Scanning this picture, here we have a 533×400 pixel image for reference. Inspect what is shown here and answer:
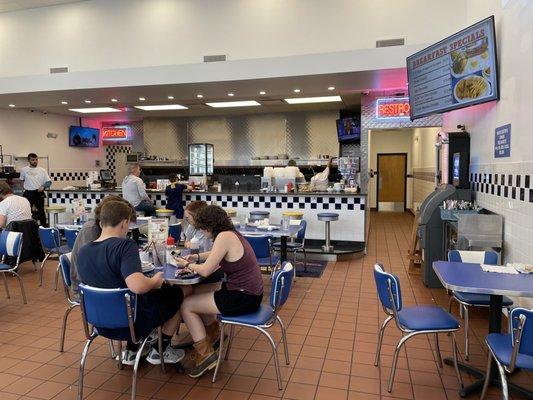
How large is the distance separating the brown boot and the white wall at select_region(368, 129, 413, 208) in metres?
11.9

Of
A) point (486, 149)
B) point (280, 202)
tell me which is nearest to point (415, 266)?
point (486, 149)

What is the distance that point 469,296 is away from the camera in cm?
346

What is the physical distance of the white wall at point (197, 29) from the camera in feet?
23.7

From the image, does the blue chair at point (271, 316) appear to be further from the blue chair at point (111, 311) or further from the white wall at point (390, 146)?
the white wall at point (390, 146)

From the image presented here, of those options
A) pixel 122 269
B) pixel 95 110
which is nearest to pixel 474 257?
pixel 122 269

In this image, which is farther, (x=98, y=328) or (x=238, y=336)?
(x=238, y=336)

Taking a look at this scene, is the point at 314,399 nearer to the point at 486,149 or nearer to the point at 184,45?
the point at 486,149

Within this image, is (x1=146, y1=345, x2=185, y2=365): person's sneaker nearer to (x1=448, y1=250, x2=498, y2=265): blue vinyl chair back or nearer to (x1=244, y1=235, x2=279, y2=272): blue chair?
(x1=244, y1=235, x2=279, y2=272): blue chair

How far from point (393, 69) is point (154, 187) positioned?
222 inches

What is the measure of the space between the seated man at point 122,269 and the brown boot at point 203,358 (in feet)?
1.09

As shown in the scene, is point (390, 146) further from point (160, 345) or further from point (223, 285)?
point (160, 345)

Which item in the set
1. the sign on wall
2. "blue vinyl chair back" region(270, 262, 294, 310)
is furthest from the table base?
the sign on wall

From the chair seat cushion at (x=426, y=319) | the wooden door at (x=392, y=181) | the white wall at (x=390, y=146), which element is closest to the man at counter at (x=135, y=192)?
the chair seat cushion at (x=426, y=319)

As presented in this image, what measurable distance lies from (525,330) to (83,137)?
1316cm
